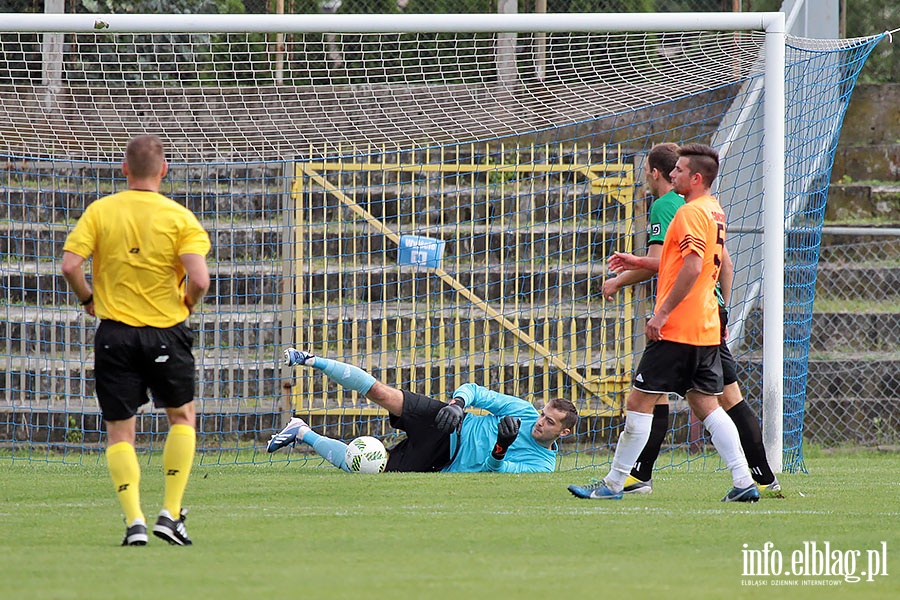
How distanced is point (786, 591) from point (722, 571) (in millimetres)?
318

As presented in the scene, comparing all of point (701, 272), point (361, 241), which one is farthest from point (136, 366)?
Answer: point (361, 241)

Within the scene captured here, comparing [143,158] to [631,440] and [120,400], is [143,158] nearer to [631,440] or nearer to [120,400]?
[120,400]

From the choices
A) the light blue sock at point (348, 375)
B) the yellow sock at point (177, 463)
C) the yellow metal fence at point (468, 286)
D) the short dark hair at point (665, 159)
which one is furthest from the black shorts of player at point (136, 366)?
the yellow metal fence at point (468, 286)

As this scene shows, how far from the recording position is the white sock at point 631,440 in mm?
5453

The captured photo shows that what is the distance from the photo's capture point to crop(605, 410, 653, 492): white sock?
5453mm

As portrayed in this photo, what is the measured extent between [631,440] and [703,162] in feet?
4.38

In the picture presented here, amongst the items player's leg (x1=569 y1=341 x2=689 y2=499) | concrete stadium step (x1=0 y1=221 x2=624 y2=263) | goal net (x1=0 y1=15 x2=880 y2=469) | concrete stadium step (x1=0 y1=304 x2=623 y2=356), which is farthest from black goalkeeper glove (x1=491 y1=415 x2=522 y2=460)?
concrete stadium step (x1=0 y1=221 x2=624 y2=263)

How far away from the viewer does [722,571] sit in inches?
154

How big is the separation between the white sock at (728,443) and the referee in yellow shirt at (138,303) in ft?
8.14

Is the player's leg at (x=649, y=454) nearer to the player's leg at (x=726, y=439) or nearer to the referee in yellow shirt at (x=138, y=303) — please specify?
the player's leg at (x=726, y=439)

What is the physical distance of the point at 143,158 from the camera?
4.46 metres

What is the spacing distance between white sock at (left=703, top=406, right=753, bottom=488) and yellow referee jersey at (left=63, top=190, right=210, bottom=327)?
2.56 m


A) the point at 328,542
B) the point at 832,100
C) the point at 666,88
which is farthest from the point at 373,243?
the point at 328,542

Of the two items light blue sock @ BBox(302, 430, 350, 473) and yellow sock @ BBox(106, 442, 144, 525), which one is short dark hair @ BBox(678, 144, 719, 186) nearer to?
yellow sock @ BBox(106, 442, 144, 525)
